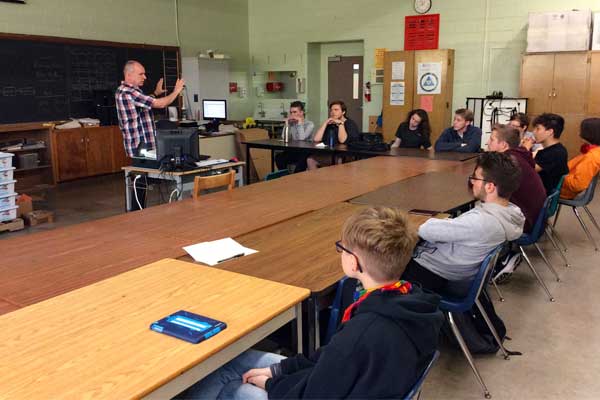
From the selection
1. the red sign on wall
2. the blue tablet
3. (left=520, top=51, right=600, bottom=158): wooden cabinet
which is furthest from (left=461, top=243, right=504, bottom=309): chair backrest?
the red sign on wall

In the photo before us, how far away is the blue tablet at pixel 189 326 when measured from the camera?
1.47 m

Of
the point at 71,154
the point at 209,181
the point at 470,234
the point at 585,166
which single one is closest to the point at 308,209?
the point at 209,181

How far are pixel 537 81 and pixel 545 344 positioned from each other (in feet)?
19.4

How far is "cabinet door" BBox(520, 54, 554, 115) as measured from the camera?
307 inches

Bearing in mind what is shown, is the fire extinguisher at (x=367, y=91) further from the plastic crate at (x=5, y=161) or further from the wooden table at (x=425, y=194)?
the plastic crate at (x=5, y=161)

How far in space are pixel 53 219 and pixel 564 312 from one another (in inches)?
193

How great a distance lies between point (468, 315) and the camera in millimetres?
2850

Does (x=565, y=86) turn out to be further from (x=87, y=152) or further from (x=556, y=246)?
(x=87, y=152)

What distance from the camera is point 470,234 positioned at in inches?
93.0

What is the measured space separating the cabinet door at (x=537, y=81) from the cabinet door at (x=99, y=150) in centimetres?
617

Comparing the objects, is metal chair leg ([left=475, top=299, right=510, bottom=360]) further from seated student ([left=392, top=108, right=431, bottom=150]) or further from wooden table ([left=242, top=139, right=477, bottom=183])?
seated student ([left=392, top=108, right=431, bottom=150])

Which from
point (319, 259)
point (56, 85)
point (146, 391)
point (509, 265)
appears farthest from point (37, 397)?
point (56, 85)

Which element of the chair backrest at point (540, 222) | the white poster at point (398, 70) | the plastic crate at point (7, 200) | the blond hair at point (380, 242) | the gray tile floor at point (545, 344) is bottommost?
the gray tile floor at point (545, 344)

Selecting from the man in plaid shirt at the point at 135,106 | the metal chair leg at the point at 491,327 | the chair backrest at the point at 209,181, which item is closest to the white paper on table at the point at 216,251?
the chair backrest at the point at 209,181
